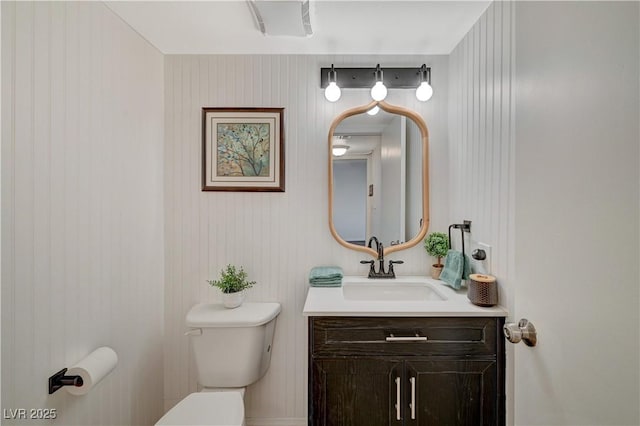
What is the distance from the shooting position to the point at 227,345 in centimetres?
169

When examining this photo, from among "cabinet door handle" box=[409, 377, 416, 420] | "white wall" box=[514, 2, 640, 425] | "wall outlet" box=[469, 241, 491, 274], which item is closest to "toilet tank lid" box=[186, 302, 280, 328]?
"cabinet door handle" box=[409, 377, 416, 420]

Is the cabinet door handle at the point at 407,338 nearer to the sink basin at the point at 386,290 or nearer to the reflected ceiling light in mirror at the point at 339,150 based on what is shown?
the sink basin at the point at 386,290

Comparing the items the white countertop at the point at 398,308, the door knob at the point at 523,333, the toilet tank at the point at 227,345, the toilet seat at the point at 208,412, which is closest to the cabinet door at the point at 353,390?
the white countertop at the point at 398,308

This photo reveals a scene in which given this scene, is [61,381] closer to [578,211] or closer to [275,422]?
[275,422]

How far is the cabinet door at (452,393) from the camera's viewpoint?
4.43 ft

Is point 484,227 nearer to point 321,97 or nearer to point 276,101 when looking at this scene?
point 321,97

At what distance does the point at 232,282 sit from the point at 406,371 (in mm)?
1035

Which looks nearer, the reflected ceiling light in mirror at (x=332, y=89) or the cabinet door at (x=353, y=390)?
the cabinet door at (x=353, y=390)

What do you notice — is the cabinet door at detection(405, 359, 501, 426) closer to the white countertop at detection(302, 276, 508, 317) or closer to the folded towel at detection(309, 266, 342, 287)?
the white countertop at detection(302, 276, 508, 317)

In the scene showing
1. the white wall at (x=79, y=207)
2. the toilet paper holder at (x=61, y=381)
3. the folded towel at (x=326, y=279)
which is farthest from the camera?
the folded towel at (x=326, y=279)

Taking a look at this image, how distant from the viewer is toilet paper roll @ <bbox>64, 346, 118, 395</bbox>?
1.19 meters

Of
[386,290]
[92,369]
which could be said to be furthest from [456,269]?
[92,369]

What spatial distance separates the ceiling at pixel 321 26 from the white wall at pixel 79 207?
16 cm

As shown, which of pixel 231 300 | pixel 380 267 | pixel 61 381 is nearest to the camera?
pixel 61 381
